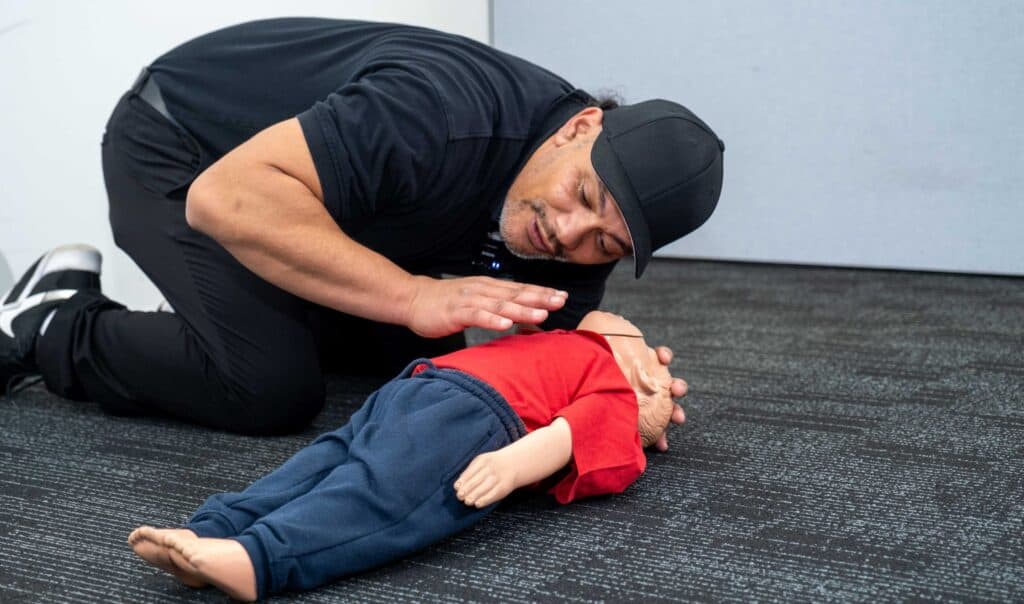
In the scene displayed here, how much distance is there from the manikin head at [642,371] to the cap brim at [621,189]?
9 centimetres

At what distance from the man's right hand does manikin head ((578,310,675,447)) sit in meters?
0.16

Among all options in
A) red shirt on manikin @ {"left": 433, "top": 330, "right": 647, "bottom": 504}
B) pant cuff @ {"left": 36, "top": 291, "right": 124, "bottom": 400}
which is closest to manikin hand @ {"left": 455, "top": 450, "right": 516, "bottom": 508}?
red shirt on manikin @ {"left": 433, "top": 330, "right": 647, "bottom": 504}

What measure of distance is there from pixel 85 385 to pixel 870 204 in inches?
86.4

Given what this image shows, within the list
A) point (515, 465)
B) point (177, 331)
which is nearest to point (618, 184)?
point (515, 465)

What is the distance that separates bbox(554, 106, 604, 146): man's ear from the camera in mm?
1429

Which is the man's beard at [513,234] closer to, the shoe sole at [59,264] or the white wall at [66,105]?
the shoe sole at [59,264]

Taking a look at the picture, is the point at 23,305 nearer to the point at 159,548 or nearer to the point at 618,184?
the point at 159,548

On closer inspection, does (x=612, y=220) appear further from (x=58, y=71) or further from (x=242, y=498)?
(x=58, y=71)

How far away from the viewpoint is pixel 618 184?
1.34 metres

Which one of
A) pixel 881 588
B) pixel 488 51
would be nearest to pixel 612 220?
pixel 488 51

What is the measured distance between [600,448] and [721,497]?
178 millimetres

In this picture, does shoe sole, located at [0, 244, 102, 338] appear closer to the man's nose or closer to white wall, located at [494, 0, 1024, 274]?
the man's nose

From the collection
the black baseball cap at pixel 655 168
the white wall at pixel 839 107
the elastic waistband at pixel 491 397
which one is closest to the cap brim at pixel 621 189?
the black baseball cap at pixel 655 168

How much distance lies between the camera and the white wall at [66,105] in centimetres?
213
